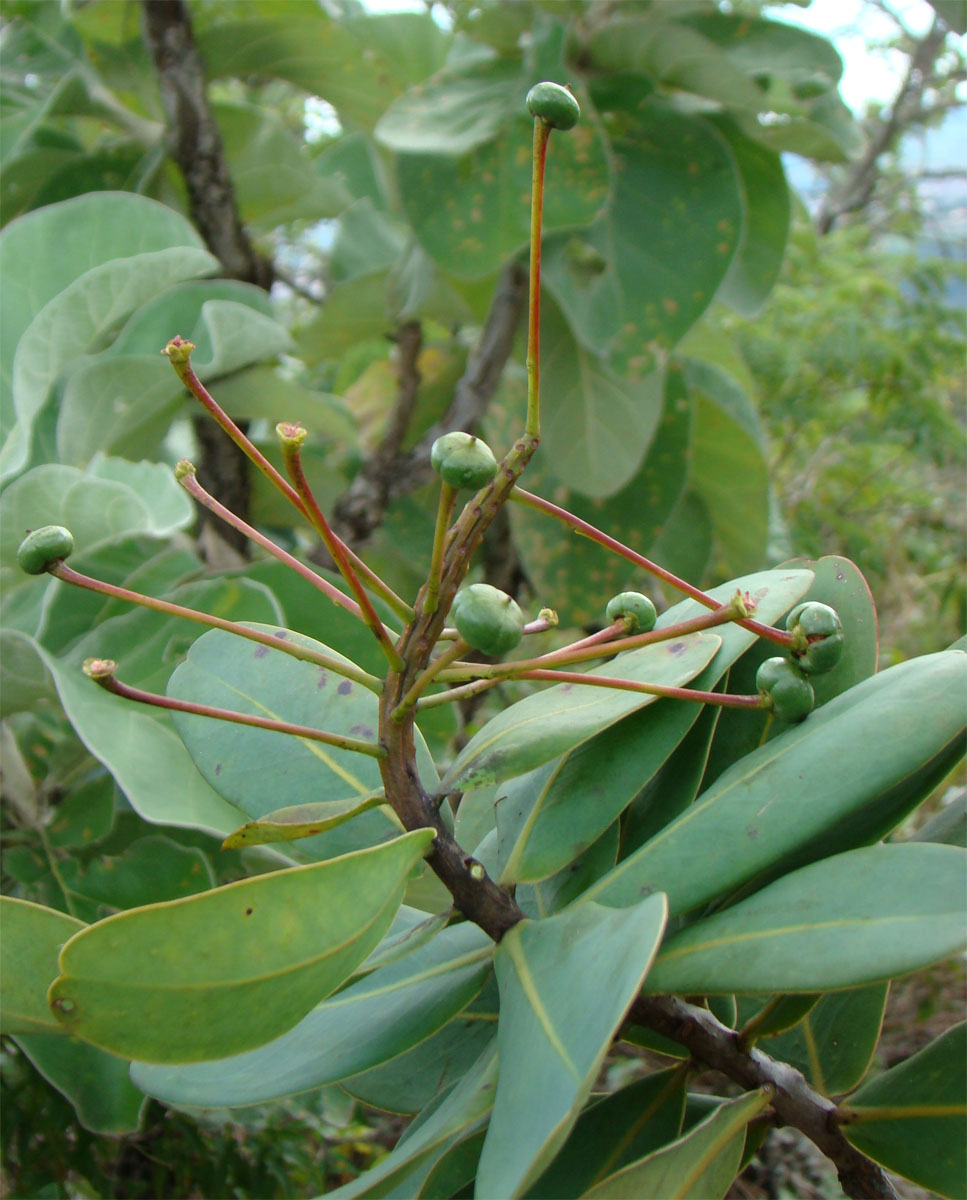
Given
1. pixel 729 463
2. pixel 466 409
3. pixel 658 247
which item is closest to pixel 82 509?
pixel 466 409

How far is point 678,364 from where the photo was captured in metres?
1.39

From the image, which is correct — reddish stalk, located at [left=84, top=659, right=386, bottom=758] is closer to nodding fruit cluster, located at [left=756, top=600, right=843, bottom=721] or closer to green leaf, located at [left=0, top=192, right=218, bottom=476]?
nodding fruit cluster, located at [left=756, top=600, right=843, bottom=721]

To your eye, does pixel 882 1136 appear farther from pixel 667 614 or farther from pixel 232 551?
pixel 232 551

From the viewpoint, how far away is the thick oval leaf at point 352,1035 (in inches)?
14.4

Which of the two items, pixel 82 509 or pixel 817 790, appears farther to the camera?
pixel 82 509

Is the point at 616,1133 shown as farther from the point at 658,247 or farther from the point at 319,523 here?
the point at 658,247

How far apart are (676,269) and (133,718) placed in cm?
80

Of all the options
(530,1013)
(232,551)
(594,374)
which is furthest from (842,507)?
(530,1013)

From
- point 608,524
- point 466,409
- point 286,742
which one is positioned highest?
point 286,742

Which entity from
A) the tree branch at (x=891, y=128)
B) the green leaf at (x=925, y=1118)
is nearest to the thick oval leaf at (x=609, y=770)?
the green leaf at (x=925, y=1118)

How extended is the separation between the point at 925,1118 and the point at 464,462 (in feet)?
0.91

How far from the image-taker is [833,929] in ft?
0.94

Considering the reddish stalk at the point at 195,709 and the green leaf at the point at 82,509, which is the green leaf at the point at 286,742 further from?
the green leaf at the point at 82,509

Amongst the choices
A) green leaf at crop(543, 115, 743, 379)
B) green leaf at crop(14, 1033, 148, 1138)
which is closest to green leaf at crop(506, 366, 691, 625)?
green leaf at crop(543, 115, 743, 379)
